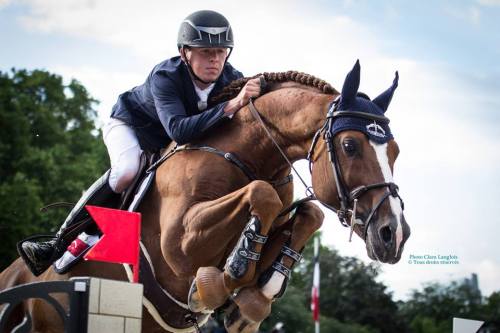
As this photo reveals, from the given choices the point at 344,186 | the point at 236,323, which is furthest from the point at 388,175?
the point at 236,323

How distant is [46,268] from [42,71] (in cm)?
3076

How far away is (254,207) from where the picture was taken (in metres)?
5.93

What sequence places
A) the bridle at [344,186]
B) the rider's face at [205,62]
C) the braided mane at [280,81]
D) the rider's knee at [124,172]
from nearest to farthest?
the bridle at [344,186] < the braided mane at [280,81] < the rider's face at [205,62] < the rider's knee at [124,172]

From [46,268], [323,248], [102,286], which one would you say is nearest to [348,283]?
[323,248]

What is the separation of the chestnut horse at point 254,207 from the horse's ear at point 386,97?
0.08 feet

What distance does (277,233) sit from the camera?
653 centimetres

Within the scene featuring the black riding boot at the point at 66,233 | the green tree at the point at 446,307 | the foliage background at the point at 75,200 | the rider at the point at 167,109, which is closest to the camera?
the rider at the point at 167,109

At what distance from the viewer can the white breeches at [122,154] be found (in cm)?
705

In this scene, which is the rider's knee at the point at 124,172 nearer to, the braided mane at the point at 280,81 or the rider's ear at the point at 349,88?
the braided mane at the point at 280,81

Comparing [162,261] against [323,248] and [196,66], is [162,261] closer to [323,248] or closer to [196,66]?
[196,66]

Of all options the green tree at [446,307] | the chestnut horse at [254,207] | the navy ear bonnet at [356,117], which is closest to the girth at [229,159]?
the chestnut horse at [254,207]

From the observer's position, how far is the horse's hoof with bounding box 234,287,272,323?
6.03 meters

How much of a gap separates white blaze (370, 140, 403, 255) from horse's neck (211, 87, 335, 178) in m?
0.54

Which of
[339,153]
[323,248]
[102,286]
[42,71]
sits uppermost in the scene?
[42,71]
